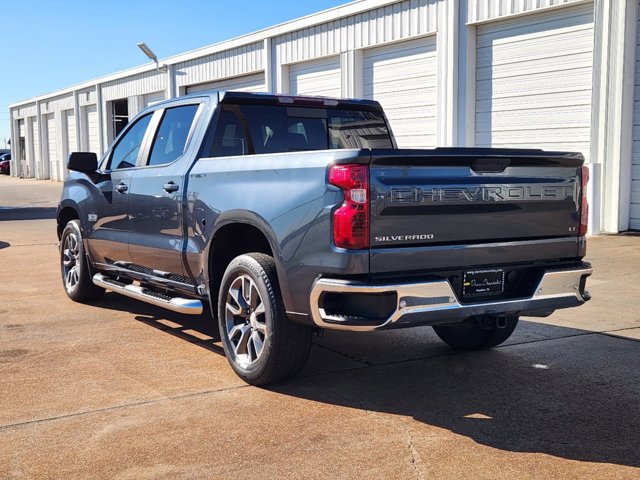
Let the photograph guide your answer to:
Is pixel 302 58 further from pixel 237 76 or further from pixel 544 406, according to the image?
pixel 544 406

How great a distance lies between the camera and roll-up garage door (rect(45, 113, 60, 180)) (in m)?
43.8

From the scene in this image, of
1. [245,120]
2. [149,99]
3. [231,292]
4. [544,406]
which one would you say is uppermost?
[149,99]

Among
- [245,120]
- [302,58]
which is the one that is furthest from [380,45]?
[245,120]

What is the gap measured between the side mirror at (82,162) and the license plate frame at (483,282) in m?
3.90

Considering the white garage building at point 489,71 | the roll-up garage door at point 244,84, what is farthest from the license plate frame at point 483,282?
the roll-up garage door at point 244,84

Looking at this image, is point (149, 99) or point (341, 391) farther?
point (149, 99)

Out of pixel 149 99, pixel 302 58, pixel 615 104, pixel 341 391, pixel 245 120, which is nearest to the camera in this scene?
pixel 341 391

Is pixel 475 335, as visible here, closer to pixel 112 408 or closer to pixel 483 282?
pixel 483 282

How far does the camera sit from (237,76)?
2409 centimetres

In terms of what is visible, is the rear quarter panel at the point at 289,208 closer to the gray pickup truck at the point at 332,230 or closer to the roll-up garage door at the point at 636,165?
the gray pickup truck at the point at 332,230

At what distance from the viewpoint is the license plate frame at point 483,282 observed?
176 inches

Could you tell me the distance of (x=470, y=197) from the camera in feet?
14.5

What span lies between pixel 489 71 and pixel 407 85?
7.92 ft

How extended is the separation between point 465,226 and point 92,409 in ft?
7.85
